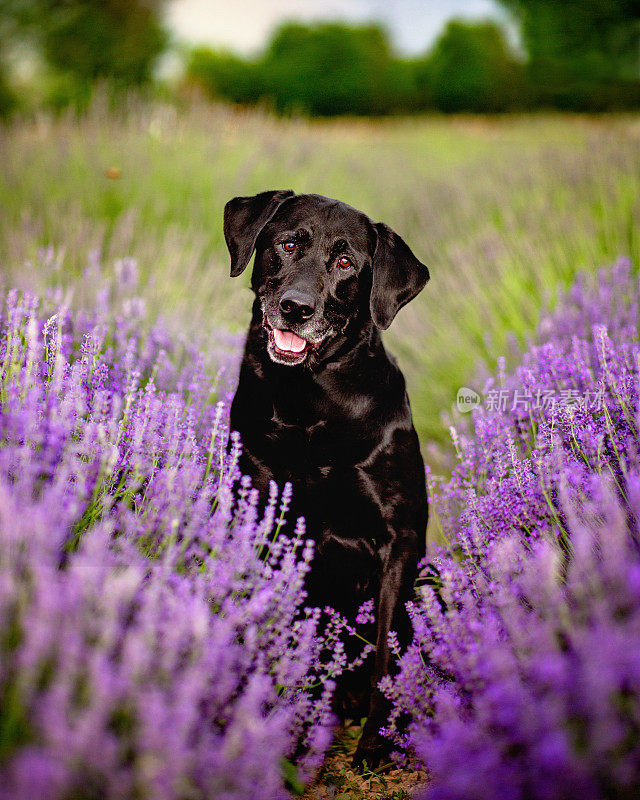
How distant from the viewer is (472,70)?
95.2 feet

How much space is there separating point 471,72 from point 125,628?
32.1m

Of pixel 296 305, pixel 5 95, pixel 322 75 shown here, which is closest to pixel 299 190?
pixel 296 305

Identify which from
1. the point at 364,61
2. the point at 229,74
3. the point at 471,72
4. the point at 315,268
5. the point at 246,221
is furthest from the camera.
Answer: the point at 229,74

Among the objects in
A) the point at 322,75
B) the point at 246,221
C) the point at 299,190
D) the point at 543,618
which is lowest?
the point at 543,618

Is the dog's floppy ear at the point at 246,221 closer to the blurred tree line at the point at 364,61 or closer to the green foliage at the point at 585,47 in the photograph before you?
the blurred tree line at the point at 364,61

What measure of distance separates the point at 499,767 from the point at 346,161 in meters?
7.21

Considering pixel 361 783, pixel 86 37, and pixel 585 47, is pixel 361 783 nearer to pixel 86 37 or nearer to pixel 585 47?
pixel 585 47

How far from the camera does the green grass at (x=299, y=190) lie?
369 cm

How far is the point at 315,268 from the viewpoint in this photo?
2.23 meters

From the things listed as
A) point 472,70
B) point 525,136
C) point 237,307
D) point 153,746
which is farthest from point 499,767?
point 472,70

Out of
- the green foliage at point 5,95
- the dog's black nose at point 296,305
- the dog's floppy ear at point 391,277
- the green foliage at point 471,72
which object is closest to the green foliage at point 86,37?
the green foliage at point 5,95

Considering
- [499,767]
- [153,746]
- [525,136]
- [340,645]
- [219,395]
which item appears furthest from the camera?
[525,136]

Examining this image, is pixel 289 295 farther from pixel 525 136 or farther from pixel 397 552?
pixel 525 136

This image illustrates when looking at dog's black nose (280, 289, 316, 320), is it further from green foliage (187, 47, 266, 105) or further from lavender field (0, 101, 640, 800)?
green foliage (187, 47, 266, 105)
